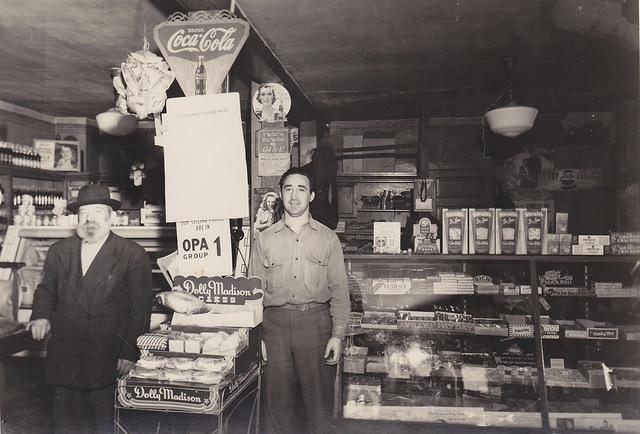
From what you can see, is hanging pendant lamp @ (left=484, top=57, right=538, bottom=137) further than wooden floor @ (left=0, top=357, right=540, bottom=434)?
Yes

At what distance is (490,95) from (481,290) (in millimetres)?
2930

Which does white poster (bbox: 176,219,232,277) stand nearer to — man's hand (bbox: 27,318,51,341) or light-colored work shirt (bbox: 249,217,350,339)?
light-colored work shirt (bbox: 249,217,350,339)

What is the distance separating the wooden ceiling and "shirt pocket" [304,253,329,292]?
6.10 ft

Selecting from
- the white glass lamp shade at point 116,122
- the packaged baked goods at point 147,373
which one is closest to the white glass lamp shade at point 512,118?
the packaged baked goods at point 147,373

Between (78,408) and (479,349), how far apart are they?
314 cm

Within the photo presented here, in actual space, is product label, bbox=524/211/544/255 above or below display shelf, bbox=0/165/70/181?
below

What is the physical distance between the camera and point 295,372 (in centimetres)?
287

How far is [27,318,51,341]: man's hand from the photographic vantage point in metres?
2.61

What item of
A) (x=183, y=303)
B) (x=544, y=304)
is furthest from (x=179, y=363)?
(x=544, y=304)

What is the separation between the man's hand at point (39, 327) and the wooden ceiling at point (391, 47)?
2212mm

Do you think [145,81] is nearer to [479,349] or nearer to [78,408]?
[78,408]

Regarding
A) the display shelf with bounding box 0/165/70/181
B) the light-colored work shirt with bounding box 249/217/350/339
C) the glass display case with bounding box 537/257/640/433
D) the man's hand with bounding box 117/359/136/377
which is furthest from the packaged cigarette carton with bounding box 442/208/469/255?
the display shelf with bounding box 0/165/70/181

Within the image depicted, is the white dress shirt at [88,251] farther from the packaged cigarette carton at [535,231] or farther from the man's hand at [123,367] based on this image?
the packaged cigarette carton at [535,231]

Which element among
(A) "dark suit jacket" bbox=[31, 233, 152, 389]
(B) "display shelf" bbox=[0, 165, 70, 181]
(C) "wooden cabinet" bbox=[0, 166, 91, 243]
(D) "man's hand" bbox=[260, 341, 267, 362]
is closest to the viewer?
(A) "dark suit jacket" bbox=[31, 233, 152, 389]
